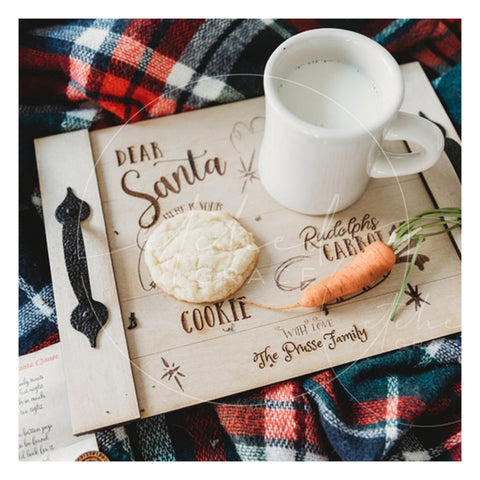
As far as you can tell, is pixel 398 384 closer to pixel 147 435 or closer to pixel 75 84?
pixel 147 435

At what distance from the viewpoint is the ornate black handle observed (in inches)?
22.7

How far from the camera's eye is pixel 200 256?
1.90 feet

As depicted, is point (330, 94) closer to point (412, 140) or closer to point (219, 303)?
point (412, 140)

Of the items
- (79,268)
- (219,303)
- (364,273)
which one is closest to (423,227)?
(364,273)

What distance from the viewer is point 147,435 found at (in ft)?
1.98

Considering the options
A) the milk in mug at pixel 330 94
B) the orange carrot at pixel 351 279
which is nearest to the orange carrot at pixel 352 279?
the orange carrot at pixel 351 279

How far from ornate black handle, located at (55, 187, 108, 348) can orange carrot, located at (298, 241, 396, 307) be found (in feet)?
0.76

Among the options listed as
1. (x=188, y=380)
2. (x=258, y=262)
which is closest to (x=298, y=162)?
(x=258, y=262)

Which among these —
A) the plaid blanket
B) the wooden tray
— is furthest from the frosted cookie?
the plaid blanket

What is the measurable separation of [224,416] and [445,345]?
0.87 ft

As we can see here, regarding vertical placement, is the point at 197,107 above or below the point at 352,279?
above

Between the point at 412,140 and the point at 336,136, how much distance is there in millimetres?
103

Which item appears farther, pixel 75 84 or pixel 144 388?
pixel 75 84

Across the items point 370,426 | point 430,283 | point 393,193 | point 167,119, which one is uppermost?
point 167,119
